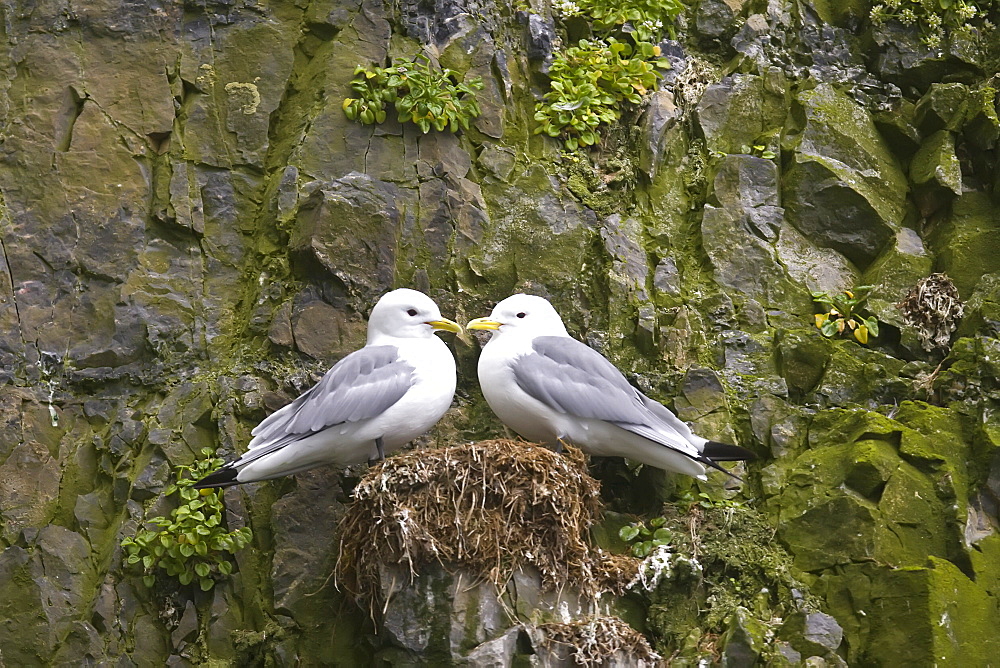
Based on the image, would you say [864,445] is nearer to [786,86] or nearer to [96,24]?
[786,86]

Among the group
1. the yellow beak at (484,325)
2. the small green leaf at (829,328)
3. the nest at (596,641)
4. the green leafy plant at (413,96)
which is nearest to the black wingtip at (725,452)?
the nest at (596,641)

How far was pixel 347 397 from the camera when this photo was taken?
16.6 feet

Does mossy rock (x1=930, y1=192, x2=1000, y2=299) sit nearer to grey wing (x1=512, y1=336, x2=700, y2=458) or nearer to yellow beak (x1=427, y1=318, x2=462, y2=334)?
grey wing (x1=512, y1=336, x2=700, y2=458)

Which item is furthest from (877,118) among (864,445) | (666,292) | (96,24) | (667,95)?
(96,24)

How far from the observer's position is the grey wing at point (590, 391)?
513cm

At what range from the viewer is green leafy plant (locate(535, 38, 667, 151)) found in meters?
6.86

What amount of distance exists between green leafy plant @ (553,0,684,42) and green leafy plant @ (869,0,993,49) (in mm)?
1380

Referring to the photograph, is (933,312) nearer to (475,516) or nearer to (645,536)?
(645,536)

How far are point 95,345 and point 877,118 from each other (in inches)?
194

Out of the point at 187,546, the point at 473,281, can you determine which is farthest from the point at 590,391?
the point at 187,546

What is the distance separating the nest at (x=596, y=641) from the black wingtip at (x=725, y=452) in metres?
0.89

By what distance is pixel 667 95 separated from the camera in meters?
7.08

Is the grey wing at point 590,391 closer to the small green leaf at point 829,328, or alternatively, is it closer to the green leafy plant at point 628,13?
the small green leaf at point 829,328

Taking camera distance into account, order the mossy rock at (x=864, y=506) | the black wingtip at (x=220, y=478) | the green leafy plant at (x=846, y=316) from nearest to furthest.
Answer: the black wingtip at (x=220, y=478) → the mossy rock at (x=864, y=506) → the green leafy plant at (x=846, y=316)
